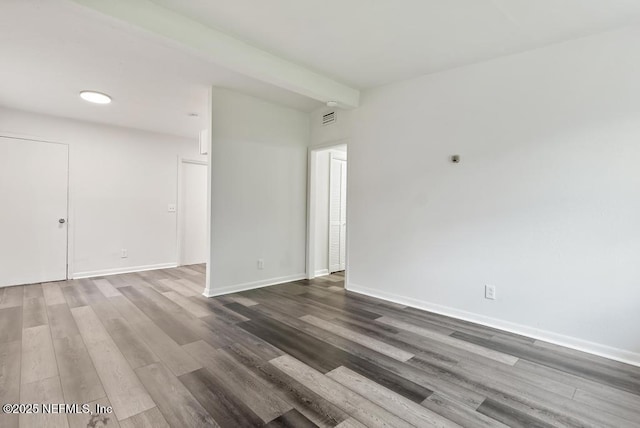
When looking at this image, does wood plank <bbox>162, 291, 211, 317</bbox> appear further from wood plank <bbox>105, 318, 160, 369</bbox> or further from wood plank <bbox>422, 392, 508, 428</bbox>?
wood plank <bbox>422, 392, 508, 428</bbox>

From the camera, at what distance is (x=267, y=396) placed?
1825mm

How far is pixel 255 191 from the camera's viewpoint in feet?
14.0

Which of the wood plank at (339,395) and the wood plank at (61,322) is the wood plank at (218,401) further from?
the wood plank at (61,322)

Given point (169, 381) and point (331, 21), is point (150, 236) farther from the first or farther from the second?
point (331, 21)

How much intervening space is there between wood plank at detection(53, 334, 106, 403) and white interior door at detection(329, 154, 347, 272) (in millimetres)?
3595

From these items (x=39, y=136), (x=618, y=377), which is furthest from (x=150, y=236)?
(x=618, y=377)

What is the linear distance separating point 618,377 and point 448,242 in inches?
61.9

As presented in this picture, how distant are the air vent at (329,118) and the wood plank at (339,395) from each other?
3262 millimetres

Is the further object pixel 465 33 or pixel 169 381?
pixel 465 33

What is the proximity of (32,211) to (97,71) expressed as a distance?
2.67 metres

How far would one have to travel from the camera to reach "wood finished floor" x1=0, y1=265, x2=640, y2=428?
5.49ft

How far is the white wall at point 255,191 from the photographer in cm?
390

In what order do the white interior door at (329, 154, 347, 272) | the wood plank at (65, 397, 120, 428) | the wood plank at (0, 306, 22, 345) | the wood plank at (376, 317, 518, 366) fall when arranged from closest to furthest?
the wood plank at (65, 397, 120, 428) → the wood plank at (376, 317, 518, 366) → the wood plank at (0, 306, 22, 345) → the white interior door at (329, 154, 347, 272)

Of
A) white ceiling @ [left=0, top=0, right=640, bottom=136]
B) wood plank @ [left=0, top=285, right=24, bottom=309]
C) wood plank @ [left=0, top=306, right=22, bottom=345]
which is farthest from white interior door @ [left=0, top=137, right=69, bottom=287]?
wood plank @ [left=0, top=306, right=22, bottom=345]
